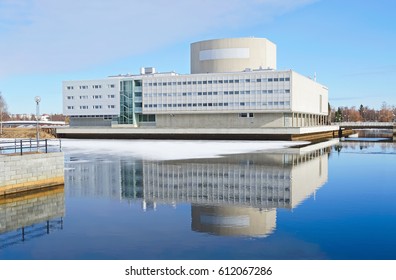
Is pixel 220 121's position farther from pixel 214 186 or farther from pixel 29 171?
pixel 29 171

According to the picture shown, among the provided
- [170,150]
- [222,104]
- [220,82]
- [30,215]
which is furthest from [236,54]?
[30,215]

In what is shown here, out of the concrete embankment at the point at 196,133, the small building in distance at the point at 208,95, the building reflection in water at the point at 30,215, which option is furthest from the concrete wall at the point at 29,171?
the small building in distance at the point at 208,95

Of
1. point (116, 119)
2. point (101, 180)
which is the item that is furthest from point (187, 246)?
point (116, 119)

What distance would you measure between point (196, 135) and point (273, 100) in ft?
68.4

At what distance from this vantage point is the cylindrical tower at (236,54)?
4724 inches

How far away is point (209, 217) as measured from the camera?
19.8 metres

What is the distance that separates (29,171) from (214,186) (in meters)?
11.5

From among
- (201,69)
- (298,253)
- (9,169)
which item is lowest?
(298,253)

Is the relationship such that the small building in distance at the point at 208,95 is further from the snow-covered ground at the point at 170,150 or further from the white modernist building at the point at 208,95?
the snow-covered ground at the point at 170,150

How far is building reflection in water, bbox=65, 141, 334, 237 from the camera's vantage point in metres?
19.6

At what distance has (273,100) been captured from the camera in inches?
4222

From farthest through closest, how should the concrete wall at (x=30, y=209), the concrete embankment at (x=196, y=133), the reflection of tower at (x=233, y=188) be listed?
the concrete embankment at (x=196, y=133)
the concrete wall at (x=30, y=209)
the reflection of tower at (x=233, y=188)

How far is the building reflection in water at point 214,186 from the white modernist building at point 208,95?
216 ft

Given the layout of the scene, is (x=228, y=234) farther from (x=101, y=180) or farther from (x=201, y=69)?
(x=201, y=69)
